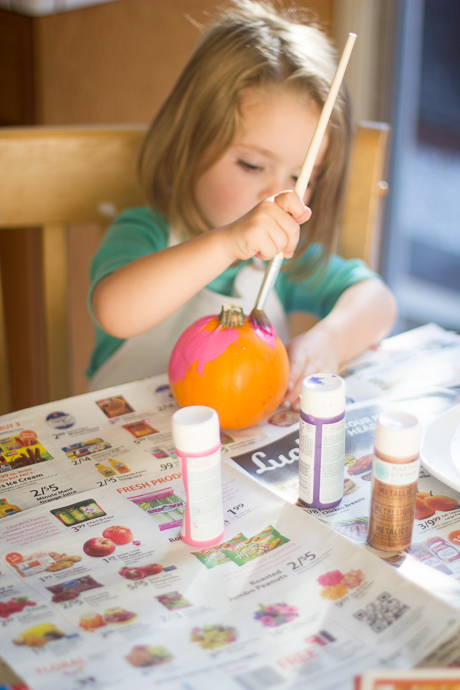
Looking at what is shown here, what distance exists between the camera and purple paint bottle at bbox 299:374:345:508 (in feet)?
1.59

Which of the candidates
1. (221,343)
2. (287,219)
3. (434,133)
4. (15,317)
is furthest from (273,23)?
(434,133)

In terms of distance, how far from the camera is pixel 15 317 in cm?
162

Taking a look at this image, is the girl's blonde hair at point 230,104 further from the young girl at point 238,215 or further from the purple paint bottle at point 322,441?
the purple paint bottle at point 322,441

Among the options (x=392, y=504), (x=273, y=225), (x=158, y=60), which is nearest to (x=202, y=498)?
(x=392, y=504)

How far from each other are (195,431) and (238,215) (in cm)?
53

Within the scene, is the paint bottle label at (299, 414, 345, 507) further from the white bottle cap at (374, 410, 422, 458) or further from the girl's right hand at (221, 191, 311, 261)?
the girl's right hand at (221, 191, 311, 261)

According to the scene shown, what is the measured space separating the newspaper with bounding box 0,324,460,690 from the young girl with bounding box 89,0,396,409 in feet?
0.62

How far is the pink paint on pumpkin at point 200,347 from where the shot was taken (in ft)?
1.98

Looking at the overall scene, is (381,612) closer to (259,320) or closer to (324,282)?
(259,320)

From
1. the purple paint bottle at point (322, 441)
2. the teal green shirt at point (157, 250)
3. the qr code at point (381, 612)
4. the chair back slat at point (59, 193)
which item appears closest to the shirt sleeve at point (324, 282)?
the teal green shirt at point (157, 250)

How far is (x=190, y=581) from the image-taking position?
0.44 meters

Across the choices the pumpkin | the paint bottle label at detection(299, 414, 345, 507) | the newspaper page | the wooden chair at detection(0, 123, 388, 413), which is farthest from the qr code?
the wooden chair at detection(0, 123, 388, 413)

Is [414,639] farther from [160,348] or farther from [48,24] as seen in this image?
[48,24]

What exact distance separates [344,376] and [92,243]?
3.30 ft
